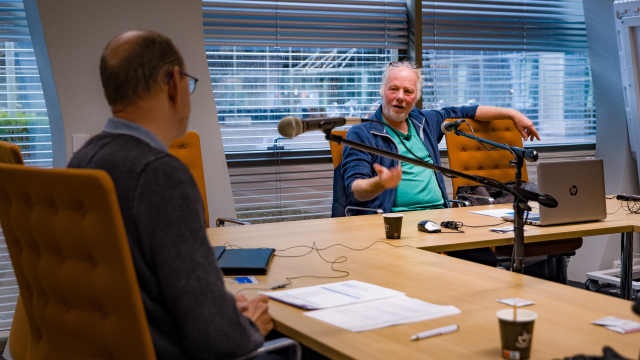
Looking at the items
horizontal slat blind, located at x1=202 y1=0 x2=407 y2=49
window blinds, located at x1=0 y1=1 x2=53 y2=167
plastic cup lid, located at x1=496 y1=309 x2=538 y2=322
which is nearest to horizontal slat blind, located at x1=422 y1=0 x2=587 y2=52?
horizontal slat blind, located at x1=202 y1=0 x2=407 y2=49

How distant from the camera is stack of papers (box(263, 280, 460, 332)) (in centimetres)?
130

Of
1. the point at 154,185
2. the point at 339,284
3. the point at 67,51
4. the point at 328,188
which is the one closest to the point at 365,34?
the point at 328,188

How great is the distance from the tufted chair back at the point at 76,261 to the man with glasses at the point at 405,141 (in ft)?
5.81

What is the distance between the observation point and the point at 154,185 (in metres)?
1.10

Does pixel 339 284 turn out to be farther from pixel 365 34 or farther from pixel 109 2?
pixel 365 34

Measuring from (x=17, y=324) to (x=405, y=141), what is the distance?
218cm

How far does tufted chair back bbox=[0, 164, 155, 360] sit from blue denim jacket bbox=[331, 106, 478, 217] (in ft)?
6.24

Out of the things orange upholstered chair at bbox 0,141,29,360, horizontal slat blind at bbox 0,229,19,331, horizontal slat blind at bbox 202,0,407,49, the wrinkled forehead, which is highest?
horizontal slat blind at bbox 202,0,407,49

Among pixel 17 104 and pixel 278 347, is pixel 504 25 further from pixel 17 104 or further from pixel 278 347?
pixel 278 347

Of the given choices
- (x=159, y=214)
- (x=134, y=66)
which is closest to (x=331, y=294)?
(x=159, y=214)

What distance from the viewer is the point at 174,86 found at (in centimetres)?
127

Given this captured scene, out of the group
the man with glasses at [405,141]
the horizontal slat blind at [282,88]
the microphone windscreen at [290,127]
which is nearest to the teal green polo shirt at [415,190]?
the man with glasses at [405,141]

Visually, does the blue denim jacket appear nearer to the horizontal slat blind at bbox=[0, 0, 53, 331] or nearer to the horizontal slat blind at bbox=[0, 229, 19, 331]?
the horizontal slat blind at bbox=[0, 0, 53, 331]

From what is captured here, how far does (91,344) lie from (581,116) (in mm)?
4639
